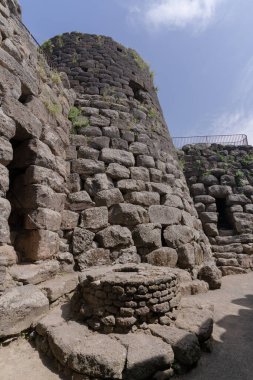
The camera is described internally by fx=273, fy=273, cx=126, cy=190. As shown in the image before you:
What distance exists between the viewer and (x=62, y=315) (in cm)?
338

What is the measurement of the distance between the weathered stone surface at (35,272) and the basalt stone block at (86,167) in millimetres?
1806

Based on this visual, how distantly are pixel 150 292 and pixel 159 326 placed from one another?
0.39 m

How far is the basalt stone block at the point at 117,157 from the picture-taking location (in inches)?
215

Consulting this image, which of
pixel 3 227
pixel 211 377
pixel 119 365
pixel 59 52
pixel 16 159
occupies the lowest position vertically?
pixel 211 377

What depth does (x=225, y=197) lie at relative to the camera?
30.2ft

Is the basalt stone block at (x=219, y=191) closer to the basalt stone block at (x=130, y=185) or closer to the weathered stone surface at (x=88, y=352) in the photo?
the basalt stone block at (x=130, y=185)

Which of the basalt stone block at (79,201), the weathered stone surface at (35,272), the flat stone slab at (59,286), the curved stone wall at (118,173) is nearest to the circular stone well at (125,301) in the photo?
the flat stone slab at (59,286)

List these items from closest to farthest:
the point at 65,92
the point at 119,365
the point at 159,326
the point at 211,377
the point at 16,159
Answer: the point at 119,365 < the point at 211,377 < the point at 159,326 < the point at 16,159 < the point at 65,92

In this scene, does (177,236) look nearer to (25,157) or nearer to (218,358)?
(218,358)

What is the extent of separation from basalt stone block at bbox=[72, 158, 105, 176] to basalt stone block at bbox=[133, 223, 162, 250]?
134 cm

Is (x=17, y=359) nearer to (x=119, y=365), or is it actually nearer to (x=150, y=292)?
(x=119, y=365)

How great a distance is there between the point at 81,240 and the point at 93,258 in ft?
1.17

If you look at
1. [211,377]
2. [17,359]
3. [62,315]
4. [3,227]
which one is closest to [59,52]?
[3,227]

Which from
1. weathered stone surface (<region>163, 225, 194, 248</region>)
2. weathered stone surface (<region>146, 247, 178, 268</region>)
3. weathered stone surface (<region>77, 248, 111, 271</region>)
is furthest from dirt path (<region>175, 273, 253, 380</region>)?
weathered stone surface (<region>77, 248, 111, 271</region>)
